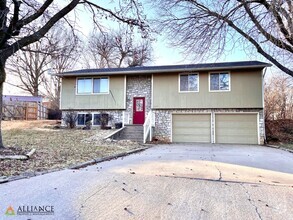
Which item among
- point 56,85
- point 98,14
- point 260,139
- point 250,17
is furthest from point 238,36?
point 56,85

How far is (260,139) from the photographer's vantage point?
12.8m

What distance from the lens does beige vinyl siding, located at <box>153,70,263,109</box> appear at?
13.0 metres

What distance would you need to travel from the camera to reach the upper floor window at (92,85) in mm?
15172

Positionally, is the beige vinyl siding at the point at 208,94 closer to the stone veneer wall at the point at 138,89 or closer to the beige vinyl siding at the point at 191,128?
the stone veneer wall at the point at 138,89

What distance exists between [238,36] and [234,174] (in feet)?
19.0

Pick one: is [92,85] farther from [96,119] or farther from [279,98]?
[279,98]

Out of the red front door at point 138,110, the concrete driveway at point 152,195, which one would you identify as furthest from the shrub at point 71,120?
the concrete driveway at point 152,195

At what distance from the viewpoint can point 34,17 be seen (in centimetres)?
657

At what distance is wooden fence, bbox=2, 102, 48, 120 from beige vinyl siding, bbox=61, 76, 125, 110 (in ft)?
21.9

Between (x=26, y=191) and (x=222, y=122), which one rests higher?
(x=222, y=122)

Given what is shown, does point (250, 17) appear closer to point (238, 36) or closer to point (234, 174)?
point (238, 36)

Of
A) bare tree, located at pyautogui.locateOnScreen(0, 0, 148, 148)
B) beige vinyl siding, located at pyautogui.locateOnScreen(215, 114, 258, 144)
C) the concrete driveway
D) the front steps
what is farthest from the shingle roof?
the concrete driveway

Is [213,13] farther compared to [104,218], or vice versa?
[213,13]

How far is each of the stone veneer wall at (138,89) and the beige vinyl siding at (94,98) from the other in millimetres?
380
